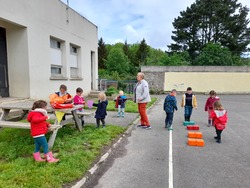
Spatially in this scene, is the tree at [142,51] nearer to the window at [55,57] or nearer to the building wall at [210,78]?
the building wall at [210,78]

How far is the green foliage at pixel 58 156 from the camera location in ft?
10.3

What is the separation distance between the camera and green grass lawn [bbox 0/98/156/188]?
3.13 meters

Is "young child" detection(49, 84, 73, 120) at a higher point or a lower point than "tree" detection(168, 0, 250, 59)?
lower

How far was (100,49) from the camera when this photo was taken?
5650 cm

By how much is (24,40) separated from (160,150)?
6989 millimetres

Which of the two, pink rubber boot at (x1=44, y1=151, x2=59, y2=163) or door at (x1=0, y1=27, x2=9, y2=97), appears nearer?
pink rubber boot at (x1=44, y1=151, x2=59, y2=163)

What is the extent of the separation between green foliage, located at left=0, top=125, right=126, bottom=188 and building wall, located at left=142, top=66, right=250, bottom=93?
18.4 metres

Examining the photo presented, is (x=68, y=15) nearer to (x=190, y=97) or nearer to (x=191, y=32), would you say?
(x=190, y=97)

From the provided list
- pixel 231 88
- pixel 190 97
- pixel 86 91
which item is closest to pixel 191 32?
pixel 231 88

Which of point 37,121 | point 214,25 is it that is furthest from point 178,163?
point 214,25

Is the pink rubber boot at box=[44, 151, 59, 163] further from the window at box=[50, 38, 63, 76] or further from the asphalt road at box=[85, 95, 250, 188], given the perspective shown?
the window at box=[50, 38, 63, 76]

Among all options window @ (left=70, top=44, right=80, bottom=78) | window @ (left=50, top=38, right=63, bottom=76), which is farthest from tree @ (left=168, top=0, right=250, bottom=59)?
window @ (left=50, top=38, right=63, bottom=76)

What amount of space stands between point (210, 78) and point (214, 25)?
20.0m

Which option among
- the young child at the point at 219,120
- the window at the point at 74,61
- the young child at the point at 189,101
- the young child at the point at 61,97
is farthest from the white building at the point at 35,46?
the young child at the point at 219,120
